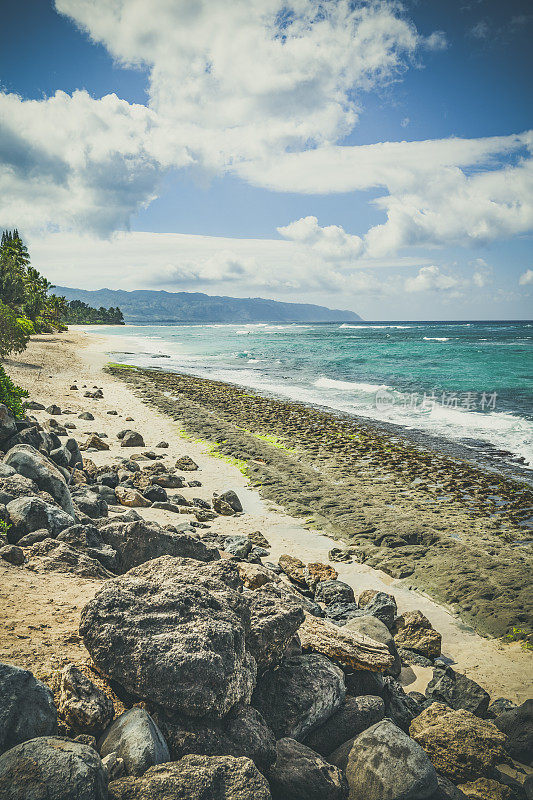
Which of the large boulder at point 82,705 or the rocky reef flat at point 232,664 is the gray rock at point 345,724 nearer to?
the rocky reef flat at point 232,664

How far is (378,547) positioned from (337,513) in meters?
1.68

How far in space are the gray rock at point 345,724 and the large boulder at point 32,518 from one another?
12.1 feet

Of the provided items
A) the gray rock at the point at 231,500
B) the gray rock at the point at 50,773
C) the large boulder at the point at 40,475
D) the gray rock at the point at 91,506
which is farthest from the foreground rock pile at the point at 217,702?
the gray rock at the point at 231,500

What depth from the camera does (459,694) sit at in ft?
16.1

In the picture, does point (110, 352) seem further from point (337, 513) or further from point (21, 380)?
point (337, 513)

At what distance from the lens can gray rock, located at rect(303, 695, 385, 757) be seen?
3893 mm

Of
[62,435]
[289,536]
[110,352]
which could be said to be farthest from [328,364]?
[289,536]

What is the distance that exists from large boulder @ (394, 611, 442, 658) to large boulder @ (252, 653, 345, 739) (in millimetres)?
2147

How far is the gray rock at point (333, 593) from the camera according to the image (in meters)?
6.65

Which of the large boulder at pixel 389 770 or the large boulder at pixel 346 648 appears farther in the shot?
the large boulder at pixel 346 648

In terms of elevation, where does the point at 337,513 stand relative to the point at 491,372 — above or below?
below

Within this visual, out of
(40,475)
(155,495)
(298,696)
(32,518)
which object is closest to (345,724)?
(298,696)

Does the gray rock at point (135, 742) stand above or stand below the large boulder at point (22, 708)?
below

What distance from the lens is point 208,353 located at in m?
59.0
